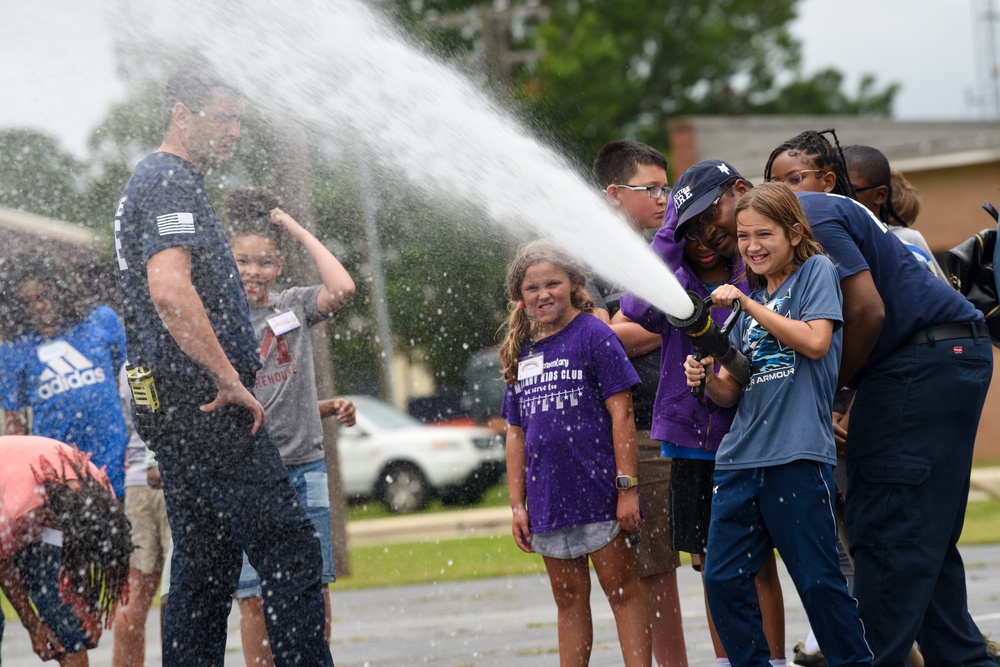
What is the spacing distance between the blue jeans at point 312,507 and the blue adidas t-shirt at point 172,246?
0.78m

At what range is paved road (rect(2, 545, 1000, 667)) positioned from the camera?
6223 millimetres

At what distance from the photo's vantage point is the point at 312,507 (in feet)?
16.8

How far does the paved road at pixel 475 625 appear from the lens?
20.4ft

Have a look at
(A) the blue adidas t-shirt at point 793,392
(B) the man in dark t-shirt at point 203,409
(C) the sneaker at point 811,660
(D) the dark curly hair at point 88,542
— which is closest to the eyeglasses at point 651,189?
(A) the blue adidas t-shirt at point 793,392

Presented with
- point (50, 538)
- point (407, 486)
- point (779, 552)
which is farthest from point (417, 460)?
point (779, 552)

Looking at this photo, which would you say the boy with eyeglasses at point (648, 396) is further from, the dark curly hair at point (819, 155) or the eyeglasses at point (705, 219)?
the eyeglasses at point (705, 219)

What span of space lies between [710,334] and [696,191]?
2.22ft

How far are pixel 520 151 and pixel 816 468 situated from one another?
1.84 m

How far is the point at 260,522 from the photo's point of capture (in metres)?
4.30

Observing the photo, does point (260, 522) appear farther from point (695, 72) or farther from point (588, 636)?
point (695, 72)

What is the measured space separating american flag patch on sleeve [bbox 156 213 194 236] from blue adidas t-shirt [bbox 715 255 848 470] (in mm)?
1971

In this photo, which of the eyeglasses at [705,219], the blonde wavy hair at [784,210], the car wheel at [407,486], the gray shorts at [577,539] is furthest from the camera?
the car wheel at [407,486]

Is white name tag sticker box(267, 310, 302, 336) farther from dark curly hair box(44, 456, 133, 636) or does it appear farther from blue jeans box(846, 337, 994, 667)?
blue jeans box(846, 337, 994, 667)

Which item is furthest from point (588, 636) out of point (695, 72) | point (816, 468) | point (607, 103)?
point (695, 72)
